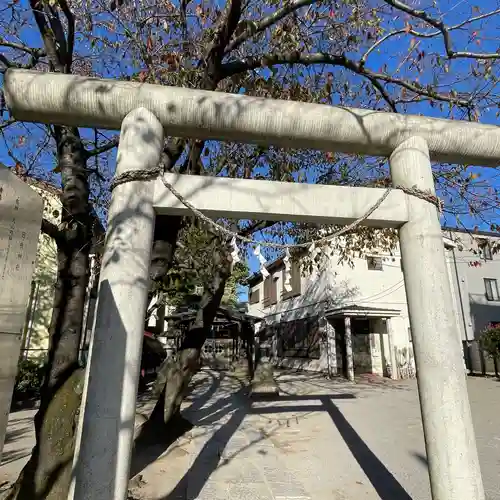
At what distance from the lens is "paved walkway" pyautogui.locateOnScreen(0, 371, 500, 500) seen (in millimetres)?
4895

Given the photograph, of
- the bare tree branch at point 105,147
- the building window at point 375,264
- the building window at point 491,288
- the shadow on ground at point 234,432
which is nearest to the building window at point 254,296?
the building window at point 375,264

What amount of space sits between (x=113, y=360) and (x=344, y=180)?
6.34 m

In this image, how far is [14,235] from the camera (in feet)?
5.54

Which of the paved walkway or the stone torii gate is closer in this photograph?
the stone torii gate

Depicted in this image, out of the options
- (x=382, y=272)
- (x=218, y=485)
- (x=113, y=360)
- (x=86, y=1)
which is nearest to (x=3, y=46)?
(x=86, y=1)

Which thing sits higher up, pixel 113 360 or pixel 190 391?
pixel 113 360

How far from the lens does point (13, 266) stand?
167cm

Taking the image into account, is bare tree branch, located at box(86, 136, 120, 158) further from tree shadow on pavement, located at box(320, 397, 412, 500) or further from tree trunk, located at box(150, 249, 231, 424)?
tree shadow on pavement, located at box(320, 397, 412, 500)

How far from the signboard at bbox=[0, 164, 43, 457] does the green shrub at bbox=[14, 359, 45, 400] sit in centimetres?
1115

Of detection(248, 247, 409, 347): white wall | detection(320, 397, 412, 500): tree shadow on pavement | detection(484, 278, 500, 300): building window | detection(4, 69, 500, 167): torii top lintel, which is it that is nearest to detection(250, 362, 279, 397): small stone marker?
detection(320, 397, 412, 500): tree shadow on pavement

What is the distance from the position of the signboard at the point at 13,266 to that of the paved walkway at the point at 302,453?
3929mm

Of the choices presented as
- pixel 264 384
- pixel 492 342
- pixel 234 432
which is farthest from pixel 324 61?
pixel 492 342

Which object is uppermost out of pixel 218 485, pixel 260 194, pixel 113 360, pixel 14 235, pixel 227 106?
pixel 227 106

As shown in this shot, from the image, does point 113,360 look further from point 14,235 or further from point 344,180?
point 344,180
